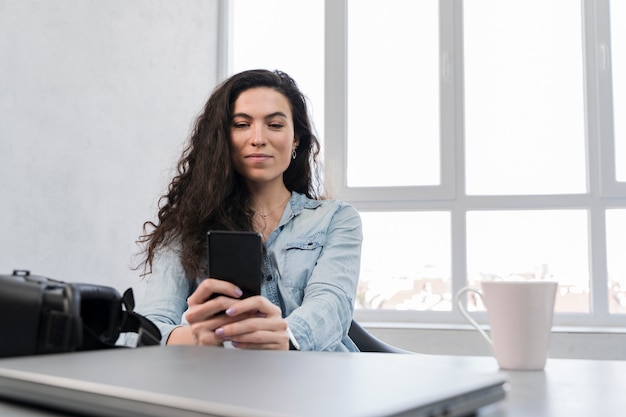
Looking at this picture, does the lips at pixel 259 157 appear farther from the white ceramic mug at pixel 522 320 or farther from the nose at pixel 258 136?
the white ceramic mug at pixel 522 320

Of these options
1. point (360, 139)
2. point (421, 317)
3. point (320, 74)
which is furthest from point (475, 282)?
point (320, 74)

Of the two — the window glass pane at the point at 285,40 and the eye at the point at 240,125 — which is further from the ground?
the window glass pane at the point at 285,40

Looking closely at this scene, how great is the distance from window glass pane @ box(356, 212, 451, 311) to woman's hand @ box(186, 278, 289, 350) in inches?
85.2

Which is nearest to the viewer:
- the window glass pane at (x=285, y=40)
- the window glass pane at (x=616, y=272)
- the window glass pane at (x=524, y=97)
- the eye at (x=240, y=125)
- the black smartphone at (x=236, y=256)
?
the black smartphone at (x=236, y=256)

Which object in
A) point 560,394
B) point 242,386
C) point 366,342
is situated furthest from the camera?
point 366,342

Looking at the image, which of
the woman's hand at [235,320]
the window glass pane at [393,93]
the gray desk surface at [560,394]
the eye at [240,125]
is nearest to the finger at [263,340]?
the woman's hand at [235,320]

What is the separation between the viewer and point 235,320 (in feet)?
3.15

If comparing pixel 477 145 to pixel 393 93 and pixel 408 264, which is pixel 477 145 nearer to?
pixel 393 93

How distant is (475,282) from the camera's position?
302cm

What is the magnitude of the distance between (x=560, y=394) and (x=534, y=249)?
2605 mm

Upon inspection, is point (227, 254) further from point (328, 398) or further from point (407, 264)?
point (407, 264)

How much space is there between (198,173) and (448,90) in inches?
72.8

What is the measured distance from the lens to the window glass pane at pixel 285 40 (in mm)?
3367

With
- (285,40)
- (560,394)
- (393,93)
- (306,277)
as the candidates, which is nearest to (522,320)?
(560,394)
